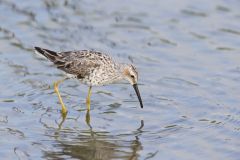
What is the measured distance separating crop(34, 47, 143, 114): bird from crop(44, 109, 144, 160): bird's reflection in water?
37.4 inches

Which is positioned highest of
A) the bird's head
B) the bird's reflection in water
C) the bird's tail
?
the bird's tail

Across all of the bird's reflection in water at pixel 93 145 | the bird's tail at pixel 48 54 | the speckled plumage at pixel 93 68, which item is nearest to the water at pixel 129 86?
the bird's reflection in water at pixel 93 145

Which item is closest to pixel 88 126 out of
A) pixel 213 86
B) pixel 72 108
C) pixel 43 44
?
pixel 72 108

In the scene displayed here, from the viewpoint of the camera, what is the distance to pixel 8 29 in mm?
15195

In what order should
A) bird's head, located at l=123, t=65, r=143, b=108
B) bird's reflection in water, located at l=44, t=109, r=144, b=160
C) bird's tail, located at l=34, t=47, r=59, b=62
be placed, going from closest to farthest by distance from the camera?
bird's reflection in water, located at l=44, t=109, r=144, b=160 < bird's head, located at l=123, t=65, r=143, b=108 < bird's tail, located at l=34, t=47, r=59, b=62

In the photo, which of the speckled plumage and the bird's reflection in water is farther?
the speckled plumage

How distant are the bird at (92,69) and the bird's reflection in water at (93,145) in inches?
37.4

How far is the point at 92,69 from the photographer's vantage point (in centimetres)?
1171

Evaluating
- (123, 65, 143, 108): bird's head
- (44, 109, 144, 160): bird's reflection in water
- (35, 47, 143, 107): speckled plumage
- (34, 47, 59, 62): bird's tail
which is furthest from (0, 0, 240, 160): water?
(34, 47, 59, 62): bird's tail

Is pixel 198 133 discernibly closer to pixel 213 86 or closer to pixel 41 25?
pixel 213 86

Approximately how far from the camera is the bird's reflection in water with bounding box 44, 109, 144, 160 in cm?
997

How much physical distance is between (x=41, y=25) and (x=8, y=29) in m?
0.73

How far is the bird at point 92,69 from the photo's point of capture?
38.4 feet

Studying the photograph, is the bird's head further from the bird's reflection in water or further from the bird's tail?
the bird's tail
